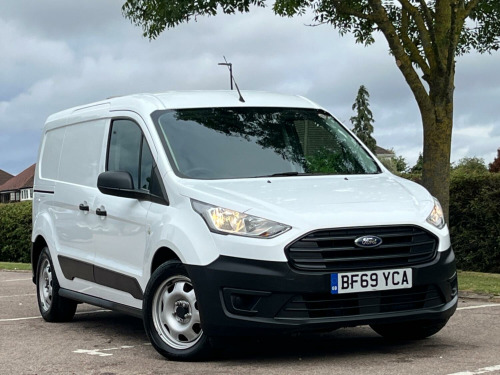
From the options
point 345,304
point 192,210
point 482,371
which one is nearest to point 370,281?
point 345,304

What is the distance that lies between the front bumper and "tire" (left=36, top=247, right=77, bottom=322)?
11.7 ft

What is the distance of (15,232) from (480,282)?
1867 centimetres

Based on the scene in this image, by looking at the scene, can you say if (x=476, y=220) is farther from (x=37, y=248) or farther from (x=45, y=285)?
(x=45, y=285)

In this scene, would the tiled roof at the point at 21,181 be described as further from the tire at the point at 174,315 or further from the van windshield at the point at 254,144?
the tire at the point at 174,315

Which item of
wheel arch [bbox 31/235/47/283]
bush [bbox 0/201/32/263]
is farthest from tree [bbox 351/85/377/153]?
wheel arch [bbox 31/235/47/283]

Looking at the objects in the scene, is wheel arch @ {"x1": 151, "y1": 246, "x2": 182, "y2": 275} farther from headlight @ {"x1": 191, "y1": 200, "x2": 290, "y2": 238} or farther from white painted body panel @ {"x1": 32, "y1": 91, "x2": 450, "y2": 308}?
headlight @ {"x1": 191, "y1": 200, "x2": 290, "y2": 238}

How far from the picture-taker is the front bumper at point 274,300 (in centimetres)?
671

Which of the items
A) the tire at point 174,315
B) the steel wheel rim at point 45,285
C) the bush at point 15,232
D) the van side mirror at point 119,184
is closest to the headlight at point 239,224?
the tire at point 174,315

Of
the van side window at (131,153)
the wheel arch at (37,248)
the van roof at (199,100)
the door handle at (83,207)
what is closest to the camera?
the van side window at (131,153)

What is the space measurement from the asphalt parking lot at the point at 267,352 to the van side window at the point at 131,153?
4.65 ft

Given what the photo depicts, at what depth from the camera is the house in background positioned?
10012 centimetres

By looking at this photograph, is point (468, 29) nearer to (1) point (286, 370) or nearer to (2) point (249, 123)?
(2) point (249, 123)

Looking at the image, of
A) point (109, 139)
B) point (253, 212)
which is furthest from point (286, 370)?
point (109, 139)

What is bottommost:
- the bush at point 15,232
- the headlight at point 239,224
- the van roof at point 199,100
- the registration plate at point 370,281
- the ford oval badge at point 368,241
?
the bush at point 15,232
